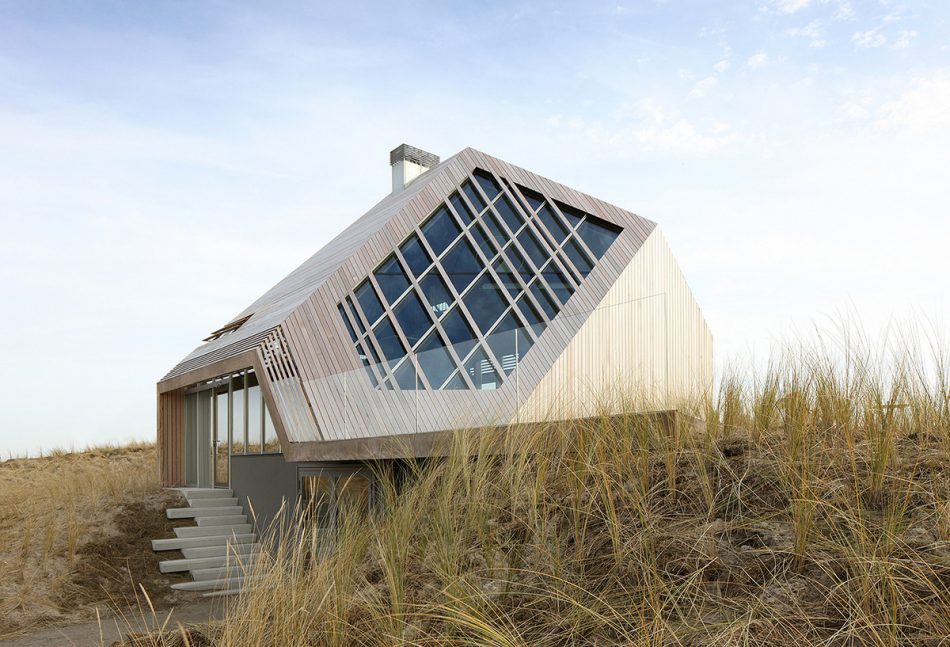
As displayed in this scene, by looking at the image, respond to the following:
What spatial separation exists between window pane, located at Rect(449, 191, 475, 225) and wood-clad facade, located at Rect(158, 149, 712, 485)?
51 millimetres

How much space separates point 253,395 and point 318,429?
386cm

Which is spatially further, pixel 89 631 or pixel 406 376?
pixel 406 376

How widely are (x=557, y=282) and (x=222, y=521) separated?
7.75 metres

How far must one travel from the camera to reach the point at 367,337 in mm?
12609

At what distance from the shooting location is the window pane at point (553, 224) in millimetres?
15500

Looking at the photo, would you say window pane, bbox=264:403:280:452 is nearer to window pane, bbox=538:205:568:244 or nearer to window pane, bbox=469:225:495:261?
window pane, bbox=469:225:495:261

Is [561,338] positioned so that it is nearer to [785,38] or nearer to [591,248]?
[785,38]

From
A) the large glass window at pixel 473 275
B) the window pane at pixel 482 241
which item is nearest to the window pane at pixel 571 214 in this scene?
the large glass window at pixel 473 275

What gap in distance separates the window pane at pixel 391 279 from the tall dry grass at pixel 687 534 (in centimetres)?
811

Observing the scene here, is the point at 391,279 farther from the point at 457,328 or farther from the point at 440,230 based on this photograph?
the point at 440,230

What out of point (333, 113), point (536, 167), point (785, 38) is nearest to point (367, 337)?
point (333, 113)

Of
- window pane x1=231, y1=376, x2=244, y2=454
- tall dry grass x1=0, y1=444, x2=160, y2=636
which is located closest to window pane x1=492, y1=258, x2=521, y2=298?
window pane x1=231, y1=376, x2=244, y2=454

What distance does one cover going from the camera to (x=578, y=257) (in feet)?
50.0

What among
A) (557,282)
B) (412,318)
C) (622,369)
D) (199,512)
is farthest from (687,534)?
(199,512)
